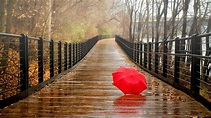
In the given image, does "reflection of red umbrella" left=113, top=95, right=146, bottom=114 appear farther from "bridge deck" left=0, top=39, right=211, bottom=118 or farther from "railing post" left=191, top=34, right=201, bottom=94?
"railing post" left=191, top=34, right=201, bottom=94

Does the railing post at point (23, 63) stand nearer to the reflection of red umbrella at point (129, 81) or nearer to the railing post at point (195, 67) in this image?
the reflection of red umbrella at point (129, 81)

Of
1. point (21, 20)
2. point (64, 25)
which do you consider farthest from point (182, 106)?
point (64, 25)

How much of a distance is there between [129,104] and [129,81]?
2.88 feet

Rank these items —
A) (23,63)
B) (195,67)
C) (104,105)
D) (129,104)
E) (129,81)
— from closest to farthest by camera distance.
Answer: (104,105), (129,104), (195,67), (23,63), (129,81)

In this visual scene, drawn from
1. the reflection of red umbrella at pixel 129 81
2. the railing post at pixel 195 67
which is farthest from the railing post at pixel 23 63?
the railing post at pixel 195 67

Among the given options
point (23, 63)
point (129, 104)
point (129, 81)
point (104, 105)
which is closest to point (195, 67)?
point (129, 81)

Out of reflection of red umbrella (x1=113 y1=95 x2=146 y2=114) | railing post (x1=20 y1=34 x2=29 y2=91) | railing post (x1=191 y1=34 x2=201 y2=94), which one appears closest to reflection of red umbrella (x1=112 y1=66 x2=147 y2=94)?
reflection of red umbrella (x1=113 y1=95 x2=146 y2=114)

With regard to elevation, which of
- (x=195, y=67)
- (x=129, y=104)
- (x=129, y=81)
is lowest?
(x=129, y=104)

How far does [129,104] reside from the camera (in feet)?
18.7

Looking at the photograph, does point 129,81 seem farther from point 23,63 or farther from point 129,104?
point 23,63

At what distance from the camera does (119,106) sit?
5.52 metres

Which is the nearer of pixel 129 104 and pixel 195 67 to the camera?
pixel 129 104

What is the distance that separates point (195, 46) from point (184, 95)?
1.06 meters

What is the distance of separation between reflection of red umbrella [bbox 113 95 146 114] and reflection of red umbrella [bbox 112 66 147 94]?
14cm
